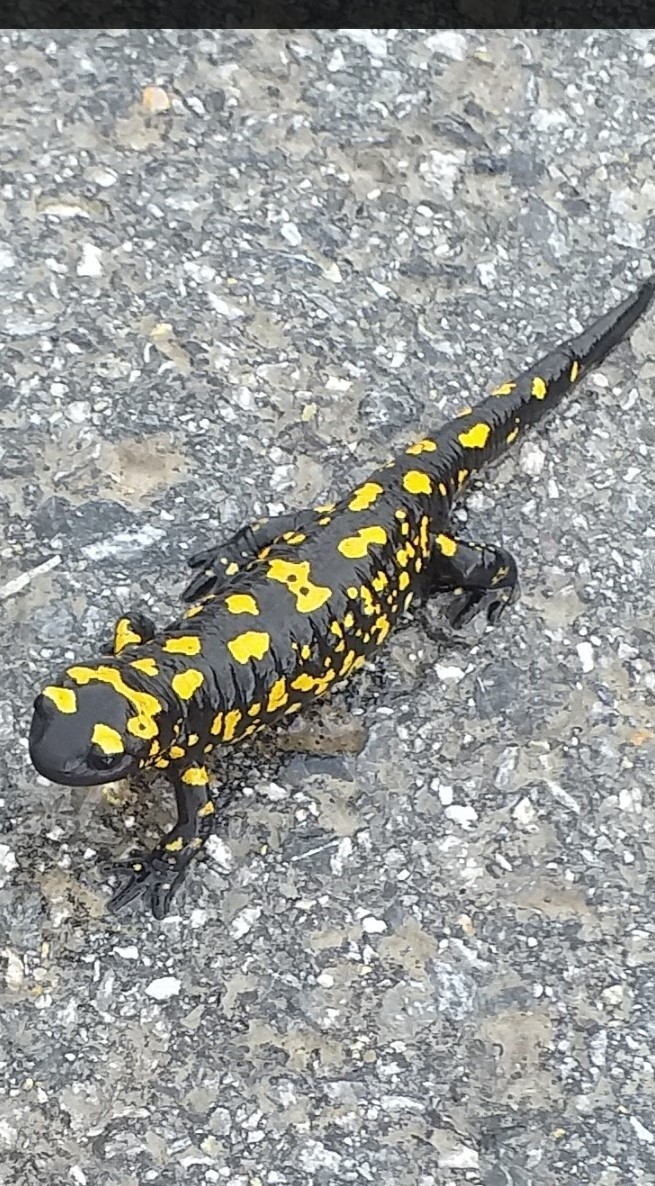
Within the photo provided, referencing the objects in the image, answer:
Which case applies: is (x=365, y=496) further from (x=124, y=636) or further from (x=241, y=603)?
(x=124, y=636)

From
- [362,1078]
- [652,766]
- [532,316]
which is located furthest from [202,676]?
[532,316]

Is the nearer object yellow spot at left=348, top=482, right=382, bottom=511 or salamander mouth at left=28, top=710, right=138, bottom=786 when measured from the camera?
salamander mouth at left=28, top=710, right=138, bottom=786

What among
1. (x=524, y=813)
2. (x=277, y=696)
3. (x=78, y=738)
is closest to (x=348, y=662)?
(x=277, y=696)

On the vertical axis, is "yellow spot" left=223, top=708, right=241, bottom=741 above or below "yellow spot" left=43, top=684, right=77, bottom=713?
below

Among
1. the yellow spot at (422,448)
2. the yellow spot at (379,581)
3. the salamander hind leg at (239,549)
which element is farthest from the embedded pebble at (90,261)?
the yellow spot at (379,581)

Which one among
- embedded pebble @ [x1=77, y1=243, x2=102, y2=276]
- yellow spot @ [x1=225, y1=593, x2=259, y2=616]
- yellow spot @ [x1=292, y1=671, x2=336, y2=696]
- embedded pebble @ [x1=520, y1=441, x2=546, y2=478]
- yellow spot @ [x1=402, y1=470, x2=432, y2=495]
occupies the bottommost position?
yellow spot @ [x1=292, y1=671, x2=336, y2=696]

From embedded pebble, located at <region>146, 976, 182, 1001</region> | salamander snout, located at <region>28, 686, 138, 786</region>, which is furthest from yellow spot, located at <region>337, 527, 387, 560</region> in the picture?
embedded pebble, located at <region>146, 976, 182, 1001</region>

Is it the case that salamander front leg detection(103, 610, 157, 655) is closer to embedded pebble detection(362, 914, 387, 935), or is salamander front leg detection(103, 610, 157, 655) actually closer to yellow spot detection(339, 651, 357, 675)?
yellow spot detection(339, 651, 357, 675)

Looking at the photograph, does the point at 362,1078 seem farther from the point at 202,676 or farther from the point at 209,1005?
the point at 202,676
